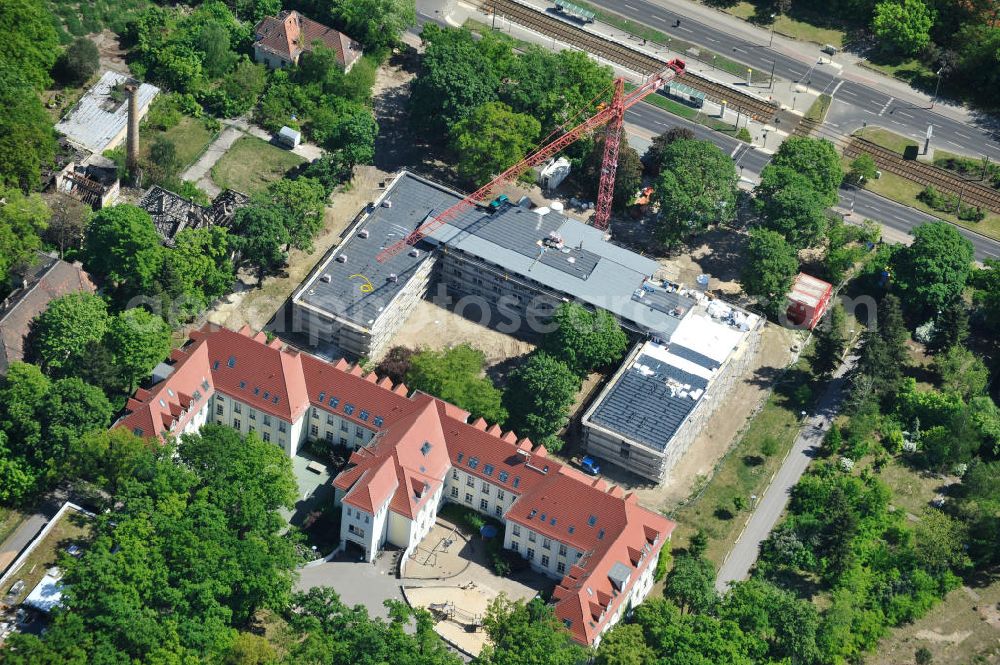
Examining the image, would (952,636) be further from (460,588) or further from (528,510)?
(460,588)

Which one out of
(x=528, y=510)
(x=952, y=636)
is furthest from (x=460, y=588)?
(x=952, y=636)

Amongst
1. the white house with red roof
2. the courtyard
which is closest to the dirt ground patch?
the white house with red roof

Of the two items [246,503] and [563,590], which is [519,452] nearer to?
[563,590]

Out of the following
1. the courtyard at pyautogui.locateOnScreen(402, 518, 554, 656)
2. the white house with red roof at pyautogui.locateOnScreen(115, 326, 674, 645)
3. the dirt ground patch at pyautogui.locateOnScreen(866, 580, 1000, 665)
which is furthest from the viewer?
the dirt ground patch at pyautogui.locateOnScreen(866, 580, 1000, 665)

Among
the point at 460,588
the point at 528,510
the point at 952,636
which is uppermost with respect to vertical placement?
the point at 952,636

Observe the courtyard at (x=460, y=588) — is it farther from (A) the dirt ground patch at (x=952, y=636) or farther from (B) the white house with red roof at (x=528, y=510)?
(A) the dirt ground patch at (x=952, y=636)

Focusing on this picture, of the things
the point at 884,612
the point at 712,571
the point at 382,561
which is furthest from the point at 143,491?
the point at 884,612

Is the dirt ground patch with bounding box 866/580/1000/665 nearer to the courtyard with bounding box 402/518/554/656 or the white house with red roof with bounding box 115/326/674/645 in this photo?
the white house with red roof with bounding box 115/326/674/645

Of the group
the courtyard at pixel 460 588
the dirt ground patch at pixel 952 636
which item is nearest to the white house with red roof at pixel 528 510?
the courtyard at pixel 460 588
